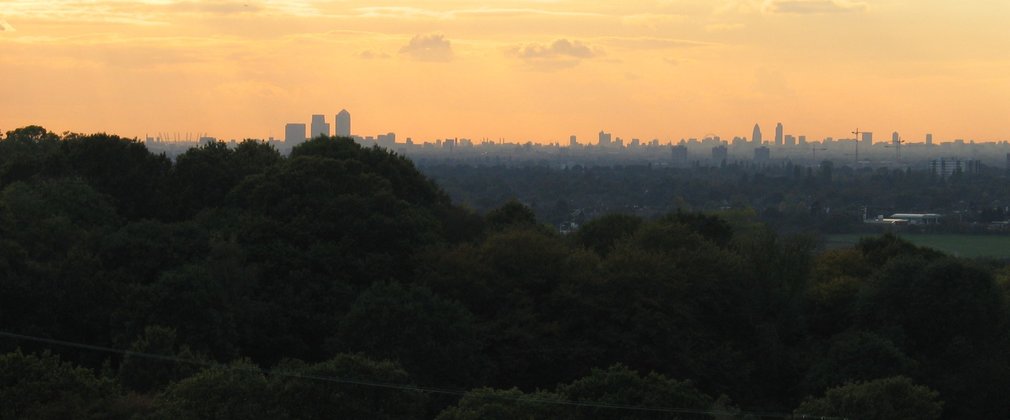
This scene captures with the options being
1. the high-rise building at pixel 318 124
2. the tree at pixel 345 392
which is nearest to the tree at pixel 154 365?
the tree at pixel 345 392

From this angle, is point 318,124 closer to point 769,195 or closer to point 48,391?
point 769,195

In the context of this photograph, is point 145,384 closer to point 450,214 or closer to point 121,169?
point 121,169

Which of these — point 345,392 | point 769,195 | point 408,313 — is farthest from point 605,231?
point 769,195

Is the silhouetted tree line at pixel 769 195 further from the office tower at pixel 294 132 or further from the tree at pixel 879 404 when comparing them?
the tree at pixel 879 404

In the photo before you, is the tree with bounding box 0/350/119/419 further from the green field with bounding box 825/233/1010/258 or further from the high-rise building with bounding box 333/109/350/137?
the high-rise building with bounding box 333/109/350/137

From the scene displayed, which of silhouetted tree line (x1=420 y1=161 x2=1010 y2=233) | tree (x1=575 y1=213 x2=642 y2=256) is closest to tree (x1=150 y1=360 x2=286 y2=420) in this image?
tree (x1=575 y1=213 x2=642 y2=256)

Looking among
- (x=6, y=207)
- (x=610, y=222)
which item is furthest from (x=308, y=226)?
(x=610, y=222)
